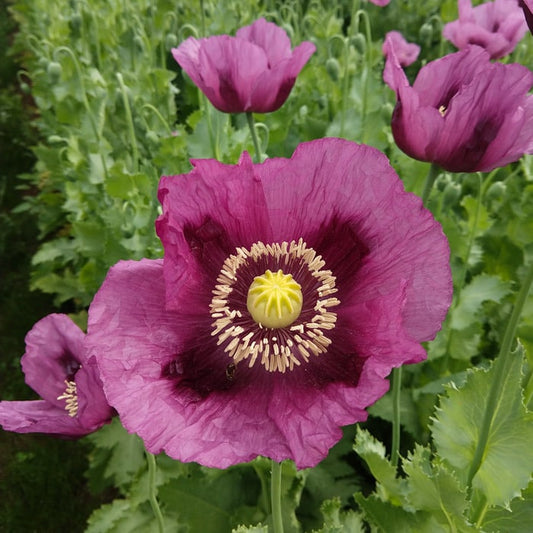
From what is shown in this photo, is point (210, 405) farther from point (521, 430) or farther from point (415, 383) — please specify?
point (415, 383)

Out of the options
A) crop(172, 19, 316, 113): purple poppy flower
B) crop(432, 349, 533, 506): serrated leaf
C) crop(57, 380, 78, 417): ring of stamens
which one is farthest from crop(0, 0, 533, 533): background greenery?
crop(57, 380, 78, 417): ring of stamens

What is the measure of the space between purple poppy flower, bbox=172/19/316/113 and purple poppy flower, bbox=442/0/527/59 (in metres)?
0.86

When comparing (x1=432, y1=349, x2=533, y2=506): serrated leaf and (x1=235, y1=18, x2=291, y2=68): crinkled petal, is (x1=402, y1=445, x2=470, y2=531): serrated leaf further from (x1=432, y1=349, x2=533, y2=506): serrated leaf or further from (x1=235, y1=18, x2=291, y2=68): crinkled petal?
(x1=235, y1=18, x2=291, y2=68): crinkled petal

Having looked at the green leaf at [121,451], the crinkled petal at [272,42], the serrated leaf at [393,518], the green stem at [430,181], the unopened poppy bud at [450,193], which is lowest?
the green leaf at [121,451]

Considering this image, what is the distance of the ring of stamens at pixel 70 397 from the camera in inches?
46.8

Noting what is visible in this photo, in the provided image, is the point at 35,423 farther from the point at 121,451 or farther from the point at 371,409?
the point at 371,409

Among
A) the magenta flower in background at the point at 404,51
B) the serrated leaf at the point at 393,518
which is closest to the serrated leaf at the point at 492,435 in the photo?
the serrated leaf at the point at 393,518

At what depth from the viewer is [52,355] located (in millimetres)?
1243

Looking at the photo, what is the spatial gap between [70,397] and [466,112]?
90 cm

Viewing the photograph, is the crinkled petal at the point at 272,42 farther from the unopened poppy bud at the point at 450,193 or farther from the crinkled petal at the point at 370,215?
the crinkled petal at the point at 370,215

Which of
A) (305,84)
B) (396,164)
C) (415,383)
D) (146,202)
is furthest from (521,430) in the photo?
(305,84)

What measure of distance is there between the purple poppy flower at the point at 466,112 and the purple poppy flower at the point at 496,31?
43.5 inches

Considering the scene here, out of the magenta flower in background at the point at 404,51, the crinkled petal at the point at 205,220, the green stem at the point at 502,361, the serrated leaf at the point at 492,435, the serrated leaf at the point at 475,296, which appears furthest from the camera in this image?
the magenta flower in background at the point at 404,51

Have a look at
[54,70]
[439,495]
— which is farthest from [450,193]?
[54,70]
